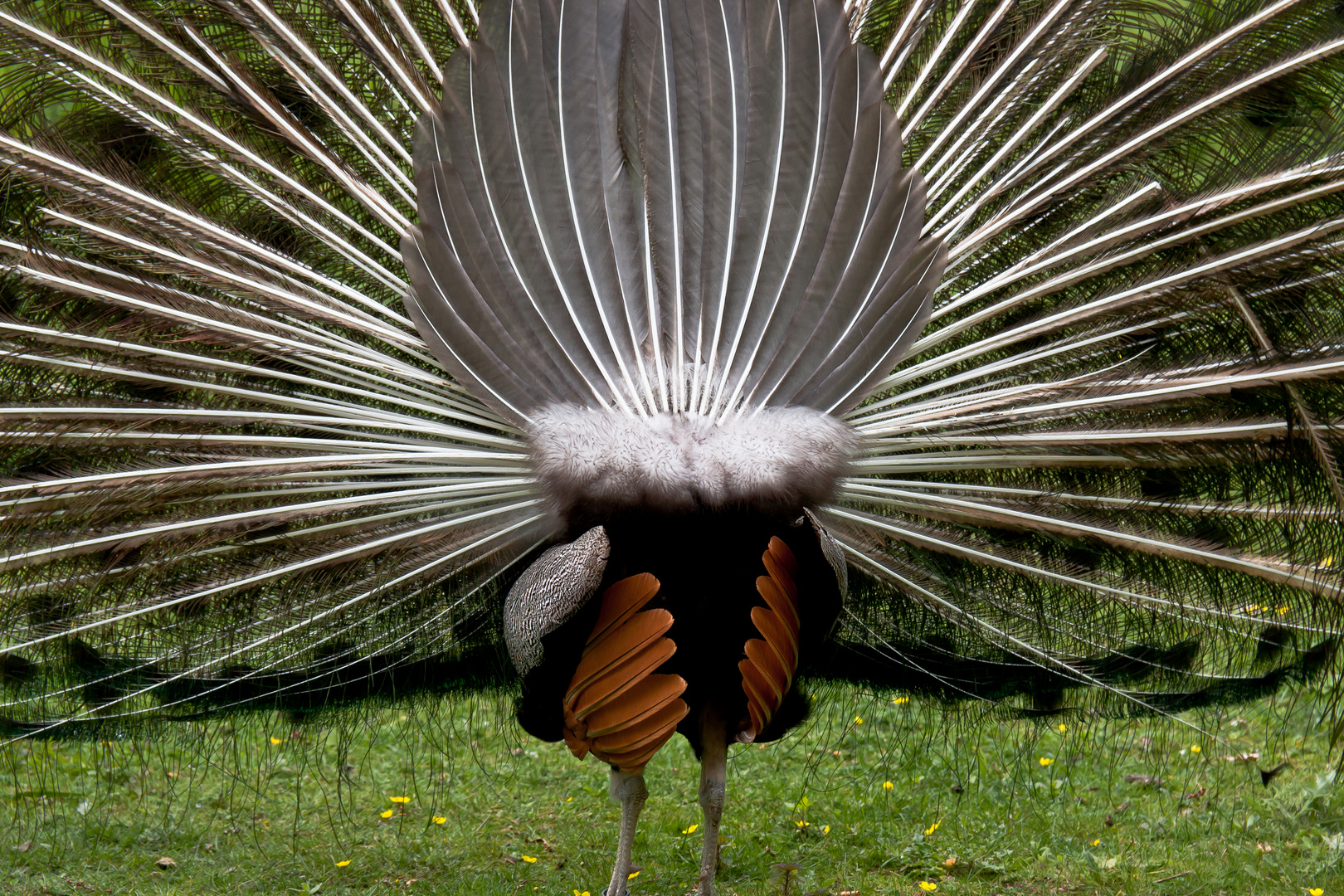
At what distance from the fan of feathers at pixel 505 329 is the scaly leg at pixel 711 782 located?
388mm

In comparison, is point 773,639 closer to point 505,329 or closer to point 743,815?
point 505,329

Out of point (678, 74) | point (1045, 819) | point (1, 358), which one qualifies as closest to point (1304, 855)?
point (1045, 819)

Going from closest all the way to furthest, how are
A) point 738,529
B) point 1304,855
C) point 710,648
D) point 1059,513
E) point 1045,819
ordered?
1. point 738,529
2. point 710,648
3. point 1059,513
4. point 1304,855
5. point 1045,819

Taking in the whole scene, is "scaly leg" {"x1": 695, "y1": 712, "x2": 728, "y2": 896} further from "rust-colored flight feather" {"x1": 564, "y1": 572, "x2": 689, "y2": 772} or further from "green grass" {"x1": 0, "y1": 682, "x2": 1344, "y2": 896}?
"green grass" {"x1": 0, "y1": 682, "x2": 1344, "y2": 896}

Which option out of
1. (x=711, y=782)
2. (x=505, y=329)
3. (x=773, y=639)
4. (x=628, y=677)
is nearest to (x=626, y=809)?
(x=711, y=782)

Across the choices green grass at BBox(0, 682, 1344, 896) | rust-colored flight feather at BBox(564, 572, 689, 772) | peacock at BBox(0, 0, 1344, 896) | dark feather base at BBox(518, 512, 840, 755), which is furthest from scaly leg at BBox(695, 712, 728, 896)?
green grass at BBox(0, 682, 1344, 896)

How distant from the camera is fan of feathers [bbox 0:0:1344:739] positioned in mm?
3789

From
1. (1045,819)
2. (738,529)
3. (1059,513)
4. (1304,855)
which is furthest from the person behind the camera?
(1045,819)

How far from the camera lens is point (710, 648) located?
3.91m

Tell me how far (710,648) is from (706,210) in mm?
1389

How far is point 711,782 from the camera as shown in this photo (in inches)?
Answer: 164

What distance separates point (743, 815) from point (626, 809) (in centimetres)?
169

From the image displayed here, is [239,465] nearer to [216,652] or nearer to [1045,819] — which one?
[216,652]

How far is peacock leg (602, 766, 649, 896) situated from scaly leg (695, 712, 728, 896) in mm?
245
